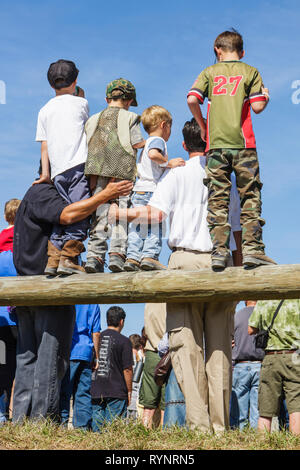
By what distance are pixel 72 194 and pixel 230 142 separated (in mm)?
1567

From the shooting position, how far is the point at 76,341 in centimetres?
846

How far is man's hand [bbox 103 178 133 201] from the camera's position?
6.62 m

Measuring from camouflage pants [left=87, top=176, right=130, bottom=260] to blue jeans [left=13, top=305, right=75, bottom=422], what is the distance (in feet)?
2.16

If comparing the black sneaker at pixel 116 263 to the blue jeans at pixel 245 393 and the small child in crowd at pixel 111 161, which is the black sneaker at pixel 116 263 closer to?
the small child in crowd at pixel 111 161

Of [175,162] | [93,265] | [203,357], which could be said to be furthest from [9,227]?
[203,357]

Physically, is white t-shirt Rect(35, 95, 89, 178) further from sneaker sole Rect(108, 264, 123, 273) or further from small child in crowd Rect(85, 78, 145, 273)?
sneaker sole Rect(108, 264, 123, 273)

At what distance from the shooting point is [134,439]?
18.1ft

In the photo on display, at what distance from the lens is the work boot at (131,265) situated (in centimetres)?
654

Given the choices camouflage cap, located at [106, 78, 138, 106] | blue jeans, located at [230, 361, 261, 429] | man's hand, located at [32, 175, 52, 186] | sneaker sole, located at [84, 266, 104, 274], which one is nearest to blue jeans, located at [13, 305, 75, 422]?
sneaker sole, located at [84, 266, 104, 274]

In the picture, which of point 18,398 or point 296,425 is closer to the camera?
point 18,398

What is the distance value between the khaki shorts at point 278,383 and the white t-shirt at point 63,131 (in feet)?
10.7
